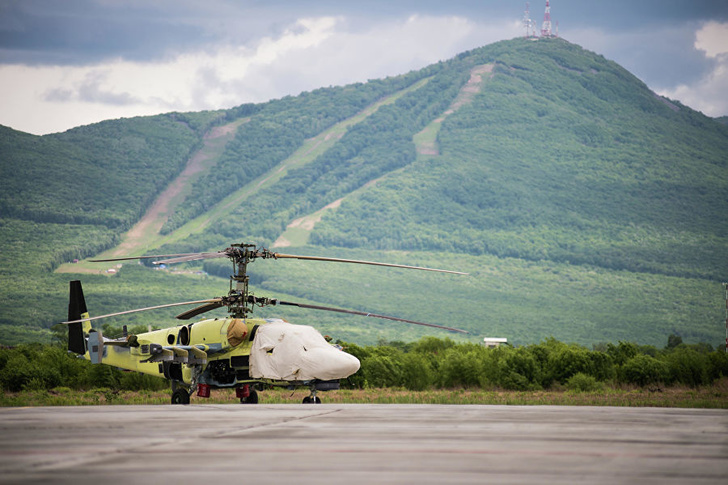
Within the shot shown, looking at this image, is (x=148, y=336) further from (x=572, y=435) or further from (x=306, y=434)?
(x=572, y=435)

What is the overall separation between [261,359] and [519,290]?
17465 cm

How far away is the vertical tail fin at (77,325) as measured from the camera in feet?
92.4

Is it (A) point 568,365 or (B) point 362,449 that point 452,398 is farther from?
(B) point 362,449

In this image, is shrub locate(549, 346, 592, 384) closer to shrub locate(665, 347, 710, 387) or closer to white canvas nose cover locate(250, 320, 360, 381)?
shrub locate(665, 347, 710, 387)

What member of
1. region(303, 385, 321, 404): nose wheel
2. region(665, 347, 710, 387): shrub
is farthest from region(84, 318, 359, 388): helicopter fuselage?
region(665, 347, 710, 387): shrub

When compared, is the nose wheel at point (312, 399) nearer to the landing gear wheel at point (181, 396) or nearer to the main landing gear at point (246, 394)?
the main landing gear at point (246, 394)

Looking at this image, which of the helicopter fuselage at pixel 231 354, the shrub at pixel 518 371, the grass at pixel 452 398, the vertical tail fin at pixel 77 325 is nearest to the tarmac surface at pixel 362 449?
the helicopter fuselage at pixel 231 354

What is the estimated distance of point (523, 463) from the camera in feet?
33.3

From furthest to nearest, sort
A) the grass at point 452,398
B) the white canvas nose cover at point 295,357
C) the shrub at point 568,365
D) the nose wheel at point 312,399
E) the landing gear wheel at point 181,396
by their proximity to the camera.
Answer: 1. the shrub at point 568,365
2. the landing gear wheel at point 181,396
3. the grass at point 452,398
4. the nose wheel at point 312,399
5. the white canvas nose cover at point 295,357

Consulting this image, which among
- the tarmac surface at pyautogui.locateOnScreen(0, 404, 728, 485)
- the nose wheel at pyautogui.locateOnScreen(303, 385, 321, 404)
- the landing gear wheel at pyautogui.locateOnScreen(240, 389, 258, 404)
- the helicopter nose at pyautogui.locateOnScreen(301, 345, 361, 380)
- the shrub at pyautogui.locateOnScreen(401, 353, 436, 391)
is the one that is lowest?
the shrub at pyautogui.locateOnScreen(401, 353, 436, 391)

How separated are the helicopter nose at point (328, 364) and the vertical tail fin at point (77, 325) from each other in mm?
8259

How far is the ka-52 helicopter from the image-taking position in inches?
906

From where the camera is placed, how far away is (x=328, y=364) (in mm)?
22656

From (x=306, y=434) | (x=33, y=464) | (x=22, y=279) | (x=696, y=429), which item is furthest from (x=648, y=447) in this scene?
(x=22, y=279)
